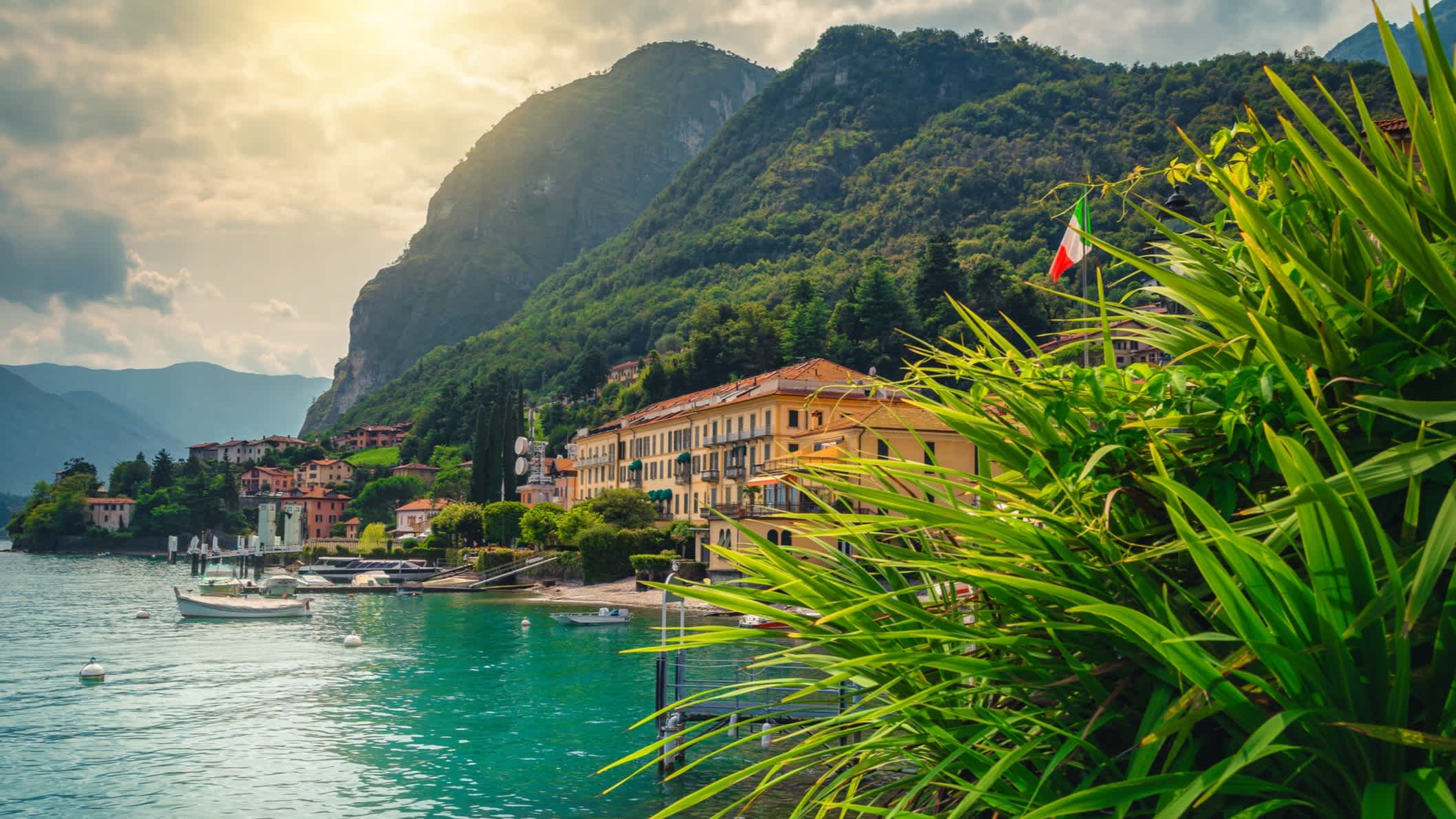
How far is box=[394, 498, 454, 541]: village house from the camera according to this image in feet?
388

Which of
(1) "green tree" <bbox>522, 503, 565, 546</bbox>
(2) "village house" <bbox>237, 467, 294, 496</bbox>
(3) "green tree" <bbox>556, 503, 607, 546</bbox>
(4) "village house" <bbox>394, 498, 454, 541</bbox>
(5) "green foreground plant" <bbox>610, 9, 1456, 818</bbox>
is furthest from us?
(2) "village house" <bbox>237, 467, 294, 496</bbox>

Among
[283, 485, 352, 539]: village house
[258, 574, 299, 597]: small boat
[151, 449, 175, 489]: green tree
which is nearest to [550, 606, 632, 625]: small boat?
[258, 574, 299, 597]: small boat

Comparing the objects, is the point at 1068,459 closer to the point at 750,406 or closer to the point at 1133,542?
the point at 1133,542

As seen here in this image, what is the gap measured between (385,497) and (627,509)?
7951cm

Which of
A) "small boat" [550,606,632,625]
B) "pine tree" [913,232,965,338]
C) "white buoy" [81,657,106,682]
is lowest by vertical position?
"white buoy" [81,657,106,682]

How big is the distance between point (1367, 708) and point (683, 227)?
177 metres

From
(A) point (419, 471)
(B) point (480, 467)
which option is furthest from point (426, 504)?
(B) point (480, 467)

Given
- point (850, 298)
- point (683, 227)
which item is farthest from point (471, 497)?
point (683, 227)

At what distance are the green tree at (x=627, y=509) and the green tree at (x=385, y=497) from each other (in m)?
75.7

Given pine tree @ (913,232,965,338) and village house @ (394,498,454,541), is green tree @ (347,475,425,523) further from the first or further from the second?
pine tree @ (913,232,965,338)

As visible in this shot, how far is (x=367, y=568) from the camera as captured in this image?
90.8 m

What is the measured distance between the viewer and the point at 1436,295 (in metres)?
1.84

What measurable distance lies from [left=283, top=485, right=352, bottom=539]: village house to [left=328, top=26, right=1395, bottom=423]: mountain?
3494 centimetres

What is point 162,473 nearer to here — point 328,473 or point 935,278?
point 328,473
